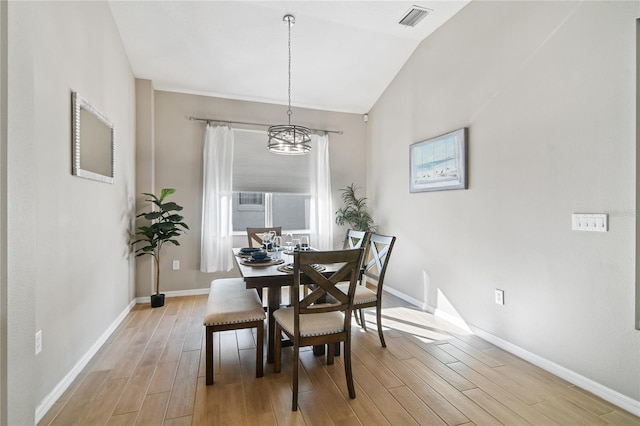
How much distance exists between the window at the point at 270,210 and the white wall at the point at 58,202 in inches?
57.1

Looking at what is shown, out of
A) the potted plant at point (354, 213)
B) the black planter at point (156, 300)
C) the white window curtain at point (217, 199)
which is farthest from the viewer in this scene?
the potted plant at point (354, 213)

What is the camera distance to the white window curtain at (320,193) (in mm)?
4840

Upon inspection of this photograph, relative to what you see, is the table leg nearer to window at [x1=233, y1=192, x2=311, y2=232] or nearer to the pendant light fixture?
the pendant light fixture

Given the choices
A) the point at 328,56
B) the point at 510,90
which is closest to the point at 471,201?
the point at 510,90

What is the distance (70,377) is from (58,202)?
1.26 metres

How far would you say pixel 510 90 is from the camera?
265cm

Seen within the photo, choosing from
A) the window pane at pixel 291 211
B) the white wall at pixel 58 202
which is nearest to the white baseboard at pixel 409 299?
the window pane at pixel 291 211

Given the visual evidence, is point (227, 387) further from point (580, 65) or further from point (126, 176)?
point (580, 65)

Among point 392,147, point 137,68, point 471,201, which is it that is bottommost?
point 471,201

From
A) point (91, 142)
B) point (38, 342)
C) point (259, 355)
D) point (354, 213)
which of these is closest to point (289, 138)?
point (91, 142)

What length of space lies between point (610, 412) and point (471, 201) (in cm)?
183

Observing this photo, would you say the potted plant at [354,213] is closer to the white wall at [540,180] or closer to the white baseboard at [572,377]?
the white wall at [540,180]

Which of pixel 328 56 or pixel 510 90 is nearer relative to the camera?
pixel 510 90

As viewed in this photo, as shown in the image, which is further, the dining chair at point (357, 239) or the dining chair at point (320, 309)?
the dining chair at point (357, 239)
